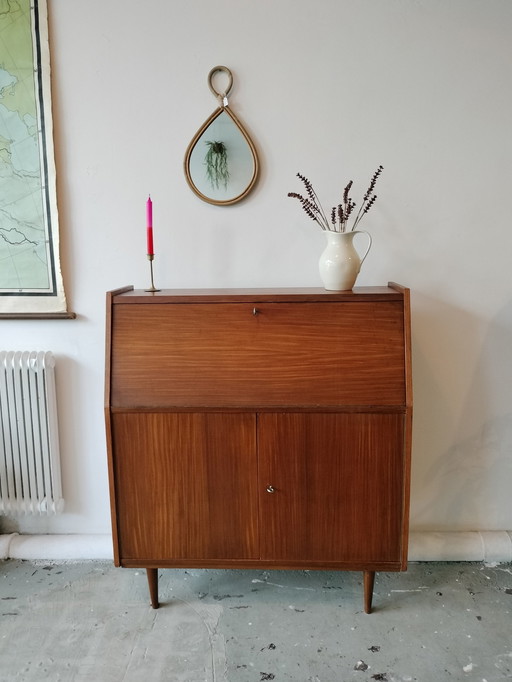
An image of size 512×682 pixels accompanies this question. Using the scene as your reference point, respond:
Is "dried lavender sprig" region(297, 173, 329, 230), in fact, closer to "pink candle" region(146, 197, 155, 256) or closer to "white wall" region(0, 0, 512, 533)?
"white wall" region(0, 0, 512, 533)

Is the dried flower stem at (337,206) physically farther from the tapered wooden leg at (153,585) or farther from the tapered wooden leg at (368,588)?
the tapered wooden leg at (153,585)

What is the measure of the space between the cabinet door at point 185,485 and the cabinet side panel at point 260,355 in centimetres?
8

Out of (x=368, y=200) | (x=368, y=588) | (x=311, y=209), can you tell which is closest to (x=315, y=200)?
(x=311, y=209)

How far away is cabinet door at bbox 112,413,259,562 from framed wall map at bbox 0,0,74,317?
2.28 ft

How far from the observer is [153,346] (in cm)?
164

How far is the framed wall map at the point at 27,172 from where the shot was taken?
1.87m

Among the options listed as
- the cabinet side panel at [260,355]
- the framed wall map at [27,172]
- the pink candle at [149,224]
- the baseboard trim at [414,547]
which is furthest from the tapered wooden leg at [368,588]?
the framed wall map at [27,172]

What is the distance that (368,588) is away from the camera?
68.9 inches

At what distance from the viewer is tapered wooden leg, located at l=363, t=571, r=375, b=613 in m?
1.74

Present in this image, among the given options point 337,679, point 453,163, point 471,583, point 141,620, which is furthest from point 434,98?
point 141,620

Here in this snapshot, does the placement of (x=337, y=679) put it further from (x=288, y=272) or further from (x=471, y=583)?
(x=288, y=272)

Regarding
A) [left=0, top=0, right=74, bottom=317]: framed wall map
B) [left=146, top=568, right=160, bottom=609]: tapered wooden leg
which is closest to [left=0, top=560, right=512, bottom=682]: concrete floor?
[left=146, top=568, right=160, bottom=609]: tapered wooden leg

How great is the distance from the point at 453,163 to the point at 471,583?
A: 161 cm

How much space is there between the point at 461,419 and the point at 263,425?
0.93 meters
